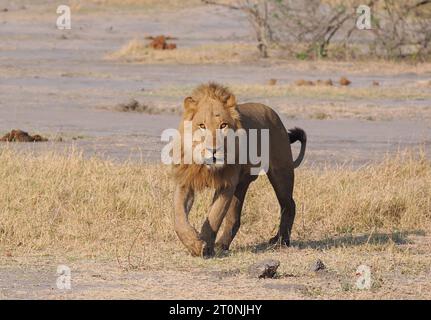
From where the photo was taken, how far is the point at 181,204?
8484 millimetres

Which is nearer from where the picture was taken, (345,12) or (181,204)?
(181,204)

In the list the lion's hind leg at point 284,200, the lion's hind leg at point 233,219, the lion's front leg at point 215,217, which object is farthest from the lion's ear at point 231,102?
the lion's hind leg at point 284,200

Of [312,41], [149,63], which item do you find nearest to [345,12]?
[312,41]

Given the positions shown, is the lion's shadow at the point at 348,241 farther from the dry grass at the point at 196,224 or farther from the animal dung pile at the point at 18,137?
the animal dung pile at the point at 18,137

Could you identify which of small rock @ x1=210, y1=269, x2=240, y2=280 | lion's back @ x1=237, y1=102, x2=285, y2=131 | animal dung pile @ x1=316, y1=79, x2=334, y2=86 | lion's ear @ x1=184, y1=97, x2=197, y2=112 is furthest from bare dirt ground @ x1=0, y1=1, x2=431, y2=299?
lion's ear @ x1=184, y1=97, x2=197, y2=112

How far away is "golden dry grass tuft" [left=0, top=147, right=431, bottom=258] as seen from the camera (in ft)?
30.5

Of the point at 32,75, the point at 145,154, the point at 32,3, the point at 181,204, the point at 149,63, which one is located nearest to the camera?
the point at 181,204

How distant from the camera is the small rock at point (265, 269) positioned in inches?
304

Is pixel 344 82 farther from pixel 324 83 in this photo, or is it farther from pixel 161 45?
pixel 161 45

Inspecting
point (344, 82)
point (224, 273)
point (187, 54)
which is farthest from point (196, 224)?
point (187, 54)

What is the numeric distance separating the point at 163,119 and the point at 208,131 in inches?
383

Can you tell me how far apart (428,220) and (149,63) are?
1786 cm

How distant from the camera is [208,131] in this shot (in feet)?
26.8
